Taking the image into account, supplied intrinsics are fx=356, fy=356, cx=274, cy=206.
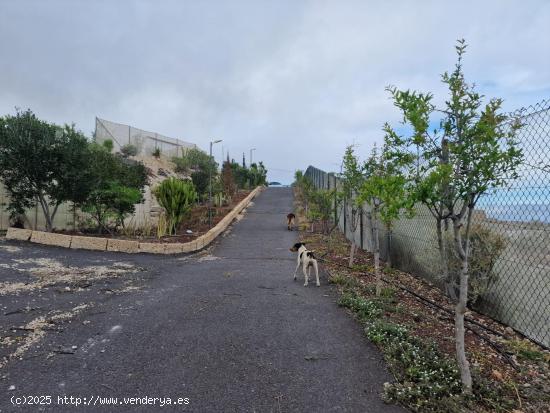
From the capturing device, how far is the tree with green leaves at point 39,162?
345 inches

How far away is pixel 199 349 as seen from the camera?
3.39 meters

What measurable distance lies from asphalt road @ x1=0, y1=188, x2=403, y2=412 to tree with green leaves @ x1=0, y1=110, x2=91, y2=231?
3.55m

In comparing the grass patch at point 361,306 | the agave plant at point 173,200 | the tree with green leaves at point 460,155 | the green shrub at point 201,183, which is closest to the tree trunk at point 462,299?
the tree with green leaves at point 460,155

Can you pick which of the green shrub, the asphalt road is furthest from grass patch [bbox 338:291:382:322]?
the green shrub

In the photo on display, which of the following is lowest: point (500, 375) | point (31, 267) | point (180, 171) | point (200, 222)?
point (500, 375)

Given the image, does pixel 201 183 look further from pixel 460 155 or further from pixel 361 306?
pixel 460 155

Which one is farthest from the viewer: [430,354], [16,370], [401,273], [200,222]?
[200,222]

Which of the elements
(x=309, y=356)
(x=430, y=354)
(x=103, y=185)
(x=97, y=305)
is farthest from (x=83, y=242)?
(x=430, y=354)

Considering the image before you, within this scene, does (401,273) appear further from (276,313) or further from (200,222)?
(200,222)

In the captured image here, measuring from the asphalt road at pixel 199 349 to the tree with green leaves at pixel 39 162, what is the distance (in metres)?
3.55

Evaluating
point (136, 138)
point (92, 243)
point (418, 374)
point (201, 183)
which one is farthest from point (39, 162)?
point (136, 138)

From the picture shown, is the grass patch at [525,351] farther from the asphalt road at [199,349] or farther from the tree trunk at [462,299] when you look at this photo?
the asphalt road at [199,349]

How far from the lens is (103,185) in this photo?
9.89 metres

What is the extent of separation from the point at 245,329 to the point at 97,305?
214 centimetres
